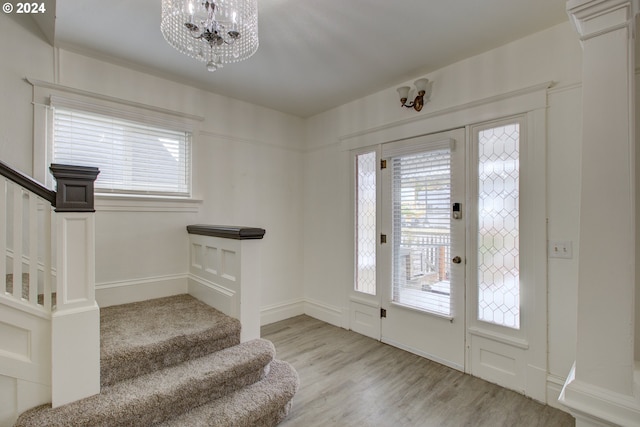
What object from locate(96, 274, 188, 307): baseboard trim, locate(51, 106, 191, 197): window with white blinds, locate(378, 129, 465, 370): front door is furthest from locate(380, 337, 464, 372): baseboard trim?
locate(51, 106, 191, 197): window with white blinds

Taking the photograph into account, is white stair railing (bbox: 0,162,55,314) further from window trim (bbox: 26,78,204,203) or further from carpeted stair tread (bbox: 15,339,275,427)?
window trim (bbox: 26,78,204,203)

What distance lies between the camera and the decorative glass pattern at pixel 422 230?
2.70 meters

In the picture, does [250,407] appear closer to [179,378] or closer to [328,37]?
[179,378]

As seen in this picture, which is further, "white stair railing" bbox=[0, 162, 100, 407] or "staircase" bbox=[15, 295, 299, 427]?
"staircase" bbox=[15, 295, 299, 427]

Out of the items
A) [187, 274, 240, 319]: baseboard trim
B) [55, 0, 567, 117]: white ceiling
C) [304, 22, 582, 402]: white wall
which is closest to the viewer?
[55, 0, 567, 117]: white ceiling

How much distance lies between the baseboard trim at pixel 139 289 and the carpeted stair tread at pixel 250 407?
138cm

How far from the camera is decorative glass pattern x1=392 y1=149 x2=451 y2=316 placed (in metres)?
2.70

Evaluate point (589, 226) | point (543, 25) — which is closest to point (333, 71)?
point (543, 25)

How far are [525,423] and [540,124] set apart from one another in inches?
80.2

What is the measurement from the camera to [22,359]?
57.7 inches

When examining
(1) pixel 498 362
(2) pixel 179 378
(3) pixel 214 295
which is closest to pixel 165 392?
(2) pixel 179 378

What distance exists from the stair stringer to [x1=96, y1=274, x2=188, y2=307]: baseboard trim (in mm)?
1120

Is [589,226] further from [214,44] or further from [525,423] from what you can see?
[214,44]

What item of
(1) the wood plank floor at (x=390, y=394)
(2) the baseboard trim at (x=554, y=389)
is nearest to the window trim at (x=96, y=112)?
(1) the wood plank floor at (x=390, y=394)
